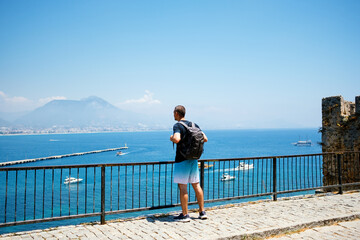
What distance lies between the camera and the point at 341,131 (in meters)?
13.6

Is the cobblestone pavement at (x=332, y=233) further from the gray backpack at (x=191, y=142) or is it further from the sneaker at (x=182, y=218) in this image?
the gray backpack at (x=191, y=142)

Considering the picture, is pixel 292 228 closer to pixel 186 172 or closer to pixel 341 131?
pixel 186 172

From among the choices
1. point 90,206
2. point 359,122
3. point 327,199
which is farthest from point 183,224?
point 90,206

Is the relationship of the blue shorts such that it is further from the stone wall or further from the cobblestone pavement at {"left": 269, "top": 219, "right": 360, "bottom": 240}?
the stone wall

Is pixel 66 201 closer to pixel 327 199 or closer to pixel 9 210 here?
pixel 9 210

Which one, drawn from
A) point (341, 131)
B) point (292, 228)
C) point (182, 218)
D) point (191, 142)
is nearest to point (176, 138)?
point (191, 142)

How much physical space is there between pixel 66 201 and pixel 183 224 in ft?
104

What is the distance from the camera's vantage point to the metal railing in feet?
17.7

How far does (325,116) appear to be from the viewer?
14242mm

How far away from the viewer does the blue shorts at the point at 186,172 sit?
16.8ft

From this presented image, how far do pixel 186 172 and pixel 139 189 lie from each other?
4.42 ft

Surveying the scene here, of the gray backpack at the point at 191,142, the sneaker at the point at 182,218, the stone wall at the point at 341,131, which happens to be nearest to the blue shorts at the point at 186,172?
the gray backpack at the point at 191,142

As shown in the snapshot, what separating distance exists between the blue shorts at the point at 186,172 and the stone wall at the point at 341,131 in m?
10.2

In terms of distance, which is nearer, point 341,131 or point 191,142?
point 191,142
